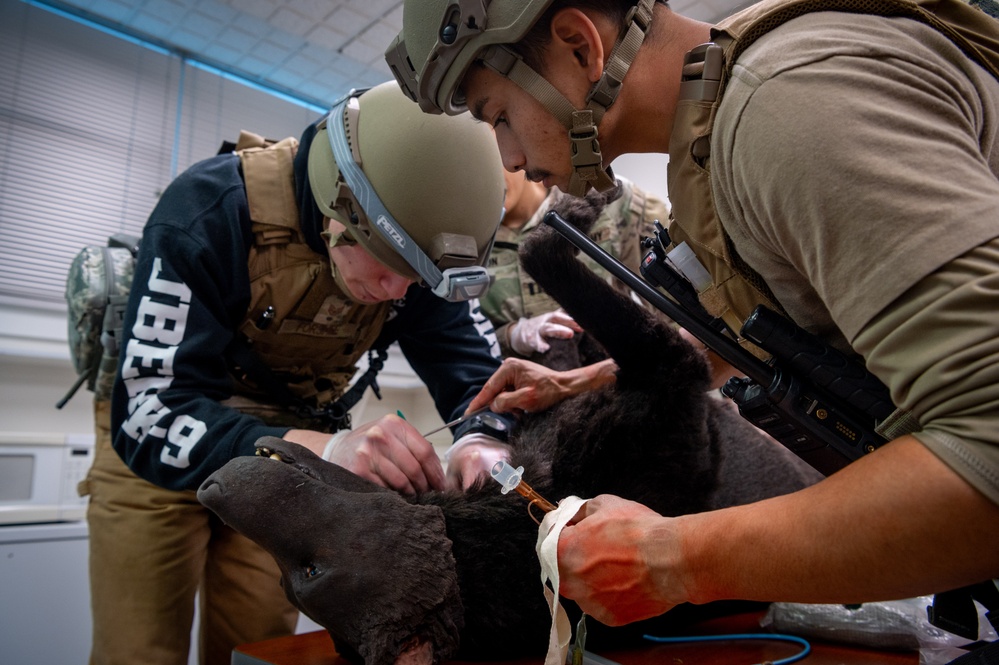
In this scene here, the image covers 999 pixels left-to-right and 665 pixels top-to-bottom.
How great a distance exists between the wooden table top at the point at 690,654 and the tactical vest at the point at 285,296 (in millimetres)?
744

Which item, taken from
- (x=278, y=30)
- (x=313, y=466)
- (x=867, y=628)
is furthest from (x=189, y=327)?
(x=278, y=30)

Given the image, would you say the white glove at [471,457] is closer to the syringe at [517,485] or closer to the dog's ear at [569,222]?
the syringe at [517,485]

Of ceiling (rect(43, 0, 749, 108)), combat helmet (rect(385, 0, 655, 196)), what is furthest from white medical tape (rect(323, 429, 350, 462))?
ceiling (rect(43, 0, 749, 108))

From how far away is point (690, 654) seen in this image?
1.13 meters

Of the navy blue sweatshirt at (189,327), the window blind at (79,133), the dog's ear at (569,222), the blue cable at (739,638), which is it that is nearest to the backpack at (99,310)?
the navy blue sweatshirt at (189,327)

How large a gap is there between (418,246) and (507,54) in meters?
0.57

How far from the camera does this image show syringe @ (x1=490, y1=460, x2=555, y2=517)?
1028 mm

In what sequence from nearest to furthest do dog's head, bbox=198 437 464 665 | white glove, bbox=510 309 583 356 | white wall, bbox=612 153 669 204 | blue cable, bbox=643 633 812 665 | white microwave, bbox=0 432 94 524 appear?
dog's head, bbox=198 437 464 665
blue cable, bbox=643 633 812 665
white glove, bbox=510 309 583 356
white microwave, bbox=0 432 94 524
white wall, bbox=612 153 669 204

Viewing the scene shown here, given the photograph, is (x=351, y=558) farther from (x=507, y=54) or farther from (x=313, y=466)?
(x=507, y=54)

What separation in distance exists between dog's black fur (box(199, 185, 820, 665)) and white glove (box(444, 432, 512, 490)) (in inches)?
3.1

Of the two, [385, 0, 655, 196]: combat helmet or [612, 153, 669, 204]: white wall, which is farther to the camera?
[612, 153, 669, 204]: white wall

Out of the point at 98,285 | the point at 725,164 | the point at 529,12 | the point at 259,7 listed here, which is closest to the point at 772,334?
the point at 725,164

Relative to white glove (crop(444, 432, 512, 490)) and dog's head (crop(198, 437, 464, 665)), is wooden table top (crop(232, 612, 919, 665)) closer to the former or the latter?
dog's head (crop(198, 437, 464, 665))

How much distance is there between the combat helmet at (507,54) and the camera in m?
0.92
